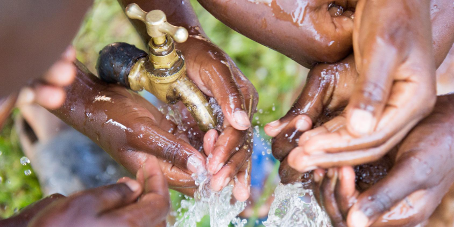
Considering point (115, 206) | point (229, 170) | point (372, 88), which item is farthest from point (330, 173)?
point (115, 206)

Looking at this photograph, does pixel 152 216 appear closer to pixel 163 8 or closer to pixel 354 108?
pixel 354 108

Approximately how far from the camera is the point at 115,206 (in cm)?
108

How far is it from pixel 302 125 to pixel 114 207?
29.3 inches

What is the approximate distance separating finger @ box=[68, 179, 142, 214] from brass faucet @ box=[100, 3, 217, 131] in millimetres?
483

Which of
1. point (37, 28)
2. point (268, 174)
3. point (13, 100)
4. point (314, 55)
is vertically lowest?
point (268, 174)

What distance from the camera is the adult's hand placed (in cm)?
158

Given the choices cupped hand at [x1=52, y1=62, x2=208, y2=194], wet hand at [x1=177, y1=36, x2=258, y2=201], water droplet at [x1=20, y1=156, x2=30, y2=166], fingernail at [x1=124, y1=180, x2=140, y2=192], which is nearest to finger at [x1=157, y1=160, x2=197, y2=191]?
cupped hand at [x1=52, y1=62, x2=208, y2=194]

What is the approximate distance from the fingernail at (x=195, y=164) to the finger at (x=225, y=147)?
0.10ft

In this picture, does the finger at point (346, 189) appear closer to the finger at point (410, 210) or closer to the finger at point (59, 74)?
the finger at point (410, 210)

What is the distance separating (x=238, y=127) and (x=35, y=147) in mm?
1414

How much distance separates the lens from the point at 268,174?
2484 mm

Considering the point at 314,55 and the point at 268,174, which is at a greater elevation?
the point at 314,55

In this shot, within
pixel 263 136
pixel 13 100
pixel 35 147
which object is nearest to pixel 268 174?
pixel 263 136

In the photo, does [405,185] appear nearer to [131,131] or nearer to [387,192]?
[387,192]
